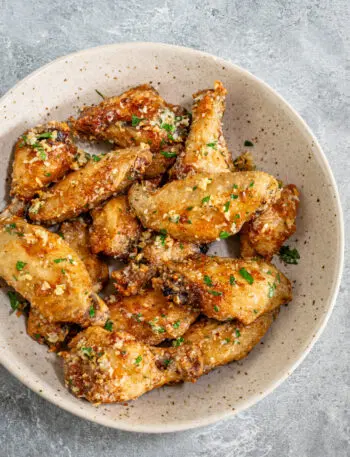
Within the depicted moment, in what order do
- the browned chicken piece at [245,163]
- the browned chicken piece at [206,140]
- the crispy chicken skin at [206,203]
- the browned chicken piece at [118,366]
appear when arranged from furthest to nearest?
the browned chicken piece at [245,163]
the browned chicken piece at [206,140]
the crispy chicken skin at [206,203]
the browned chicken piece at [118,366]

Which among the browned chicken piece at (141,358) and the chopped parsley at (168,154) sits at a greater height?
the chopped parsley at (168,154)

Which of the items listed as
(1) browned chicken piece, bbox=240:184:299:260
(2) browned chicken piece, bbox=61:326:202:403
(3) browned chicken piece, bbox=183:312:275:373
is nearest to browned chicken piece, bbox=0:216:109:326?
(2) browned chicken piece, bbox=61:326:202:403

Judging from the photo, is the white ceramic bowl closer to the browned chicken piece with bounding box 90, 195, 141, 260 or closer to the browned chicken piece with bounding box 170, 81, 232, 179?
the browned chicken piece with bounding box 170, 81, 232, 179

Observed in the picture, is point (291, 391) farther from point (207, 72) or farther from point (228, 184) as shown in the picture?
point (207, 72)

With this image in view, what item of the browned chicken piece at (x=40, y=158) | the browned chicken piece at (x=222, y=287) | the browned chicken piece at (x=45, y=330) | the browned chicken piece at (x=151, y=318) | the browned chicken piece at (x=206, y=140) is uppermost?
the browned chicken piece at (x=206, y=140)

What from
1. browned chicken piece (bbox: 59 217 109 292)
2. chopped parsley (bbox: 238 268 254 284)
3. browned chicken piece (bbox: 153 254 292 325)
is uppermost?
chopped parsley (bbox: 238 268 254 284)

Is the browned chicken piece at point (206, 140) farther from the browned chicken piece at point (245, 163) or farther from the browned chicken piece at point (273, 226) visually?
the browned chicken piece at point (273, 226)

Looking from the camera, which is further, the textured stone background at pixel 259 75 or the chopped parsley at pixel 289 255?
the textured stone background at pixel 259 75

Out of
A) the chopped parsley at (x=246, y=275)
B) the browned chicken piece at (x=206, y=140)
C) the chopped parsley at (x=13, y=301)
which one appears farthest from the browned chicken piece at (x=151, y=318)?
the browned chicken piece at (x=206, y=140)
